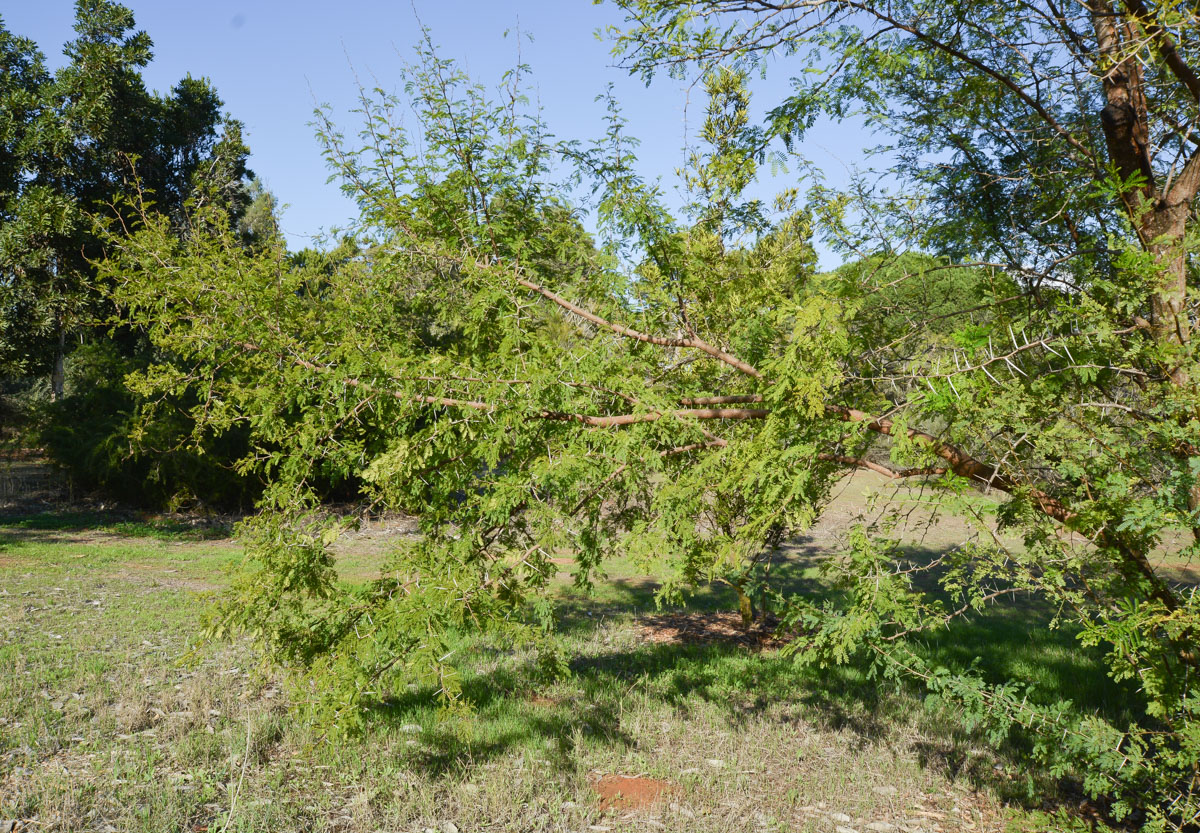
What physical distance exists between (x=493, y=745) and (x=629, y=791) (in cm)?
113

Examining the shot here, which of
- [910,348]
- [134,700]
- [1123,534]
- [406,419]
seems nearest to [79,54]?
[134,700]

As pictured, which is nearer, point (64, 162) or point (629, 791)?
point (629, 791)

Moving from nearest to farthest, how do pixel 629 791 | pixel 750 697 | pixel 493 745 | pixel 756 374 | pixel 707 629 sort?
1. pixel 756 374
2. pixel 629 791
3. pixel 493 745
4. pixel 750 697
5. pixel 707 629

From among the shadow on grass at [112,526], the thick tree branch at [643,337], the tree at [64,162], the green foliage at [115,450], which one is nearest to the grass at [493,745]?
the thick tree branch at [643,337]

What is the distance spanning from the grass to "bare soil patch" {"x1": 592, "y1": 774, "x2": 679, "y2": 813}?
0.07 metres

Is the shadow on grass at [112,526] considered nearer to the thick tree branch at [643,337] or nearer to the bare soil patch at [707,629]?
the bare soil patch at [707,629]

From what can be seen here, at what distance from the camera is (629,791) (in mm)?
5098

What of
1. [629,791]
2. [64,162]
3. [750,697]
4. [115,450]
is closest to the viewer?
[629,791]

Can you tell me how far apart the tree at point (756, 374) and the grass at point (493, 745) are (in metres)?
0.89

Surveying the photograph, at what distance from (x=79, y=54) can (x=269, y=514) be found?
19.4 metres

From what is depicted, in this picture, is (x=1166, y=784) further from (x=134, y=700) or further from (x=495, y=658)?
(x=134, y=700)

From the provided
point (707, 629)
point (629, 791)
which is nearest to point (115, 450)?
point (707, 629)

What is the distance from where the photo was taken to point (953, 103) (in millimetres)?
5223

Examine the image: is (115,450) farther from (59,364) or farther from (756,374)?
(756,374)
